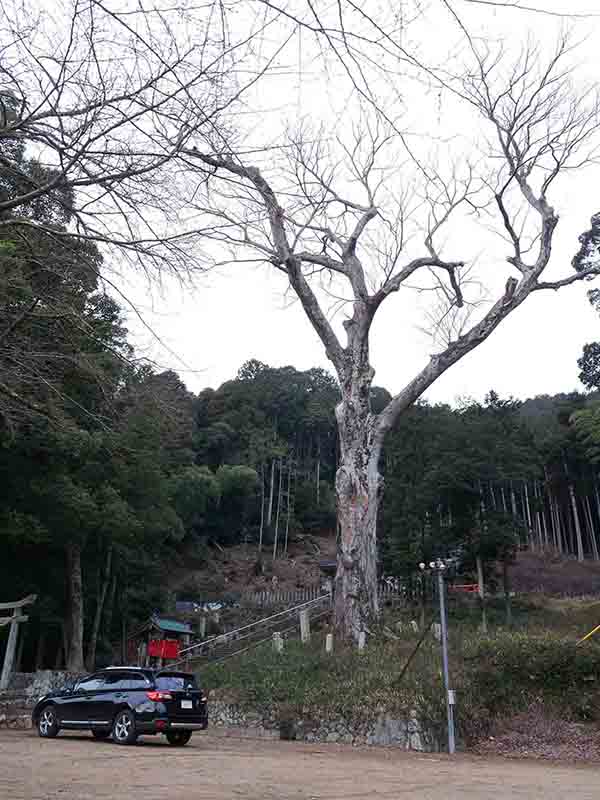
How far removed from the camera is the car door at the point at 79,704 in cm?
1245

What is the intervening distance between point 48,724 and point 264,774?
7.16m

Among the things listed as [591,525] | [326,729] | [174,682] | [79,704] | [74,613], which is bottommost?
[326,729]

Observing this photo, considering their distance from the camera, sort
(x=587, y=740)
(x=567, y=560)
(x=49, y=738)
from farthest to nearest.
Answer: (x=567, y=560) < (x=49, y=738) < (x=587, y=740)

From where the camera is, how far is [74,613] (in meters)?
24.3

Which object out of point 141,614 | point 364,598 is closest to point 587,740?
point 364,598

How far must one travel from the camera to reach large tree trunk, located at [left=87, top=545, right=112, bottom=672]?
91.2ft

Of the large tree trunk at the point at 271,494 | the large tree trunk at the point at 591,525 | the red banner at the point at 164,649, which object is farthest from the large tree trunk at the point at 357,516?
the large tree trunk at the point at 271,494

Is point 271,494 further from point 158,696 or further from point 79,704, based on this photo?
point 158,696

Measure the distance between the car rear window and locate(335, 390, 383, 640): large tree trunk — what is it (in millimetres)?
4752

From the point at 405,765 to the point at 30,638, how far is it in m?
23.2

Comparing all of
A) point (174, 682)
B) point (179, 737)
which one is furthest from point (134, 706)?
point (179, 737)

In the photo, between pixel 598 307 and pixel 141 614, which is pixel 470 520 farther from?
pixel 141 614

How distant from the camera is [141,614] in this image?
1371 inches

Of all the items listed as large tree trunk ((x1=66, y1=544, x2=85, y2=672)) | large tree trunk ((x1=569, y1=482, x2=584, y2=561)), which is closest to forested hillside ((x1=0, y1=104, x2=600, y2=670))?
large tree trunk ((x1=66, y1=544, x2=85, y2=672))
